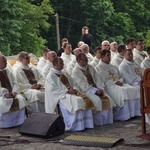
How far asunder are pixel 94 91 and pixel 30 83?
1.65m

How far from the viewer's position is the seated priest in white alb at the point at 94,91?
8.65 metres

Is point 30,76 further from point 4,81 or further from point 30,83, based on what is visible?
point 4,81

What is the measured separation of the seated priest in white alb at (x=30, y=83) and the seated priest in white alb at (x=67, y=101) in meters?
0.72

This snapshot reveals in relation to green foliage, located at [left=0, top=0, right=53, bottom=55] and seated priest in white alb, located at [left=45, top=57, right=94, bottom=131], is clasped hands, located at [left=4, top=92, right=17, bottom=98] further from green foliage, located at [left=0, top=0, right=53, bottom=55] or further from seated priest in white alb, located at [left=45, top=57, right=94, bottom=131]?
green foliage, located at [left=0, top=0, right=53, bottom=55]

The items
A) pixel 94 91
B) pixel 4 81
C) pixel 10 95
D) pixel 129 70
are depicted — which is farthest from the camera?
pixel 129 70

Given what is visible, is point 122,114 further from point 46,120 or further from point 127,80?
point 46,120

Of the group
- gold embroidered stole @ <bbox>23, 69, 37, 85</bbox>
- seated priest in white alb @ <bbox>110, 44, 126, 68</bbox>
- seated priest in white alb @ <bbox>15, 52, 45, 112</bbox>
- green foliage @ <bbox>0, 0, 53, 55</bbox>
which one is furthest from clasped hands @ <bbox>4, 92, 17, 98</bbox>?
green foliage @ <bbox>0, 0, 53, 55</bbox>

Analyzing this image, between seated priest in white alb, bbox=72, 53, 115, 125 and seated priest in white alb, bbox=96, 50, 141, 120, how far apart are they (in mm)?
289

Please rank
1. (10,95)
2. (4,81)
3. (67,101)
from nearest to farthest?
(67,101) < (10,95) < (4,81)

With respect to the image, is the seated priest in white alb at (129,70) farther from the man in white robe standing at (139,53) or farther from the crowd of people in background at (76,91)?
the man in white robe standing at (139,53)

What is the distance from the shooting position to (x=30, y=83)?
9.71 meters

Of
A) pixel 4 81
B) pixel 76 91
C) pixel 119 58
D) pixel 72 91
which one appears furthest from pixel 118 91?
pixel 4 81

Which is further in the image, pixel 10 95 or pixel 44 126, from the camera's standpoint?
pixel 10 95

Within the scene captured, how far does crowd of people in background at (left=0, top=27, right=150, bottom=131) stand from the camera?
27.4ft
